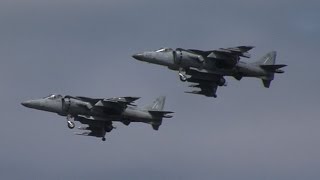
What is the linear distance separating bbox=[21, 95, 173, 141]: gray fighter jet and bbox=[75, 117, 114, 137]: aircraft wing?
0.17 meters

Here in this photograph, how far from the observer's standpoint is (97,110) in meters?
191

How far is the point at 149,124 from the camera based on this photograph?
19400 cm

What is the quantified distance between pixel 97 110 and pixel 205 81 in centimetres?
1197

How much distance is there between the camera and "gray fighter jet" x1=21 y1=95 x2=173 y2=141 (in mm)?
191000

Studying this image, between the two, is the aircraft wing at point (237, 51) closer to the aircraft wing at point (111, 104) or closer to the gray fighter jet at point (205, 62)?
the gray fighter jet at point (205, 62)

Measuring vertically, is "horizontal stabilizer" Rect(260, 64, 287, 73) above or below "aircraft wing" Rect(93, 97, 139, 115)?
above

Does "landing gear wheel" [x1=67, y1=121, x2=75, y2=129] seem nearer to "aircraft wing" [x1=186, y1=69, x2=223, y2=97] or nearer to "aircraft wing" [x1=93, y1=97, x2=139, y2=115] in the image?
"aircraft wing" [x1=93, y1=97, x2=139, y2=115]

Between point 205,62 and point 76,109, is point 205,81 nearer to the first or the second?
point 205,62

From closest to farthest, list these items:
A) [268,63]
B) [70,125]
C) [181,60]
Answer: [181,60], [70,125], [268,63]

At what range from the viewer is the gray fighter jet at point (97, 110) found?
627 feet

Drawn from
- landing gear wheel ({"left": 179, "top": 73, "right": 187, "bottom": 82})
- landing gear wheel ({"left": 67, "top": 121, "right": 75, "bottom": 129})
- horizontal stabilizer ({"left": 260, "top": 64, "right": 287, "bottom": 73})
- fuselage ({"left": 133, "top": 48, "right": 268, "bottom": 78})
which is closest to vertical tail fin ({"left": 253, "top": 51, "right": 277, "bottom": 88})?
horizontal stabilizer ({"left": 260, "top": 64, "right": 287, "bottom": 73})

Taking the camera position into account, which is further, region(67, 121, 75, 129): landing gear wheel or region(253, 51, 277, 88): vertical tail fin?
region(253, 51, 277, 88): vertical tail fin

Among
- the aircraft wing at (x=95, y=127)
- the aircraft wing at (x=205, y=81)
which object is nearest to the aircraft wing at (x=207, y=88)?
the aircraft wing at (x=205, y=81)

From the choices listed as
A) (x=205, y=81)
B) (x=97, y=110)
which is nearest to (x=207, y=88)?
(x=205, y=81)
